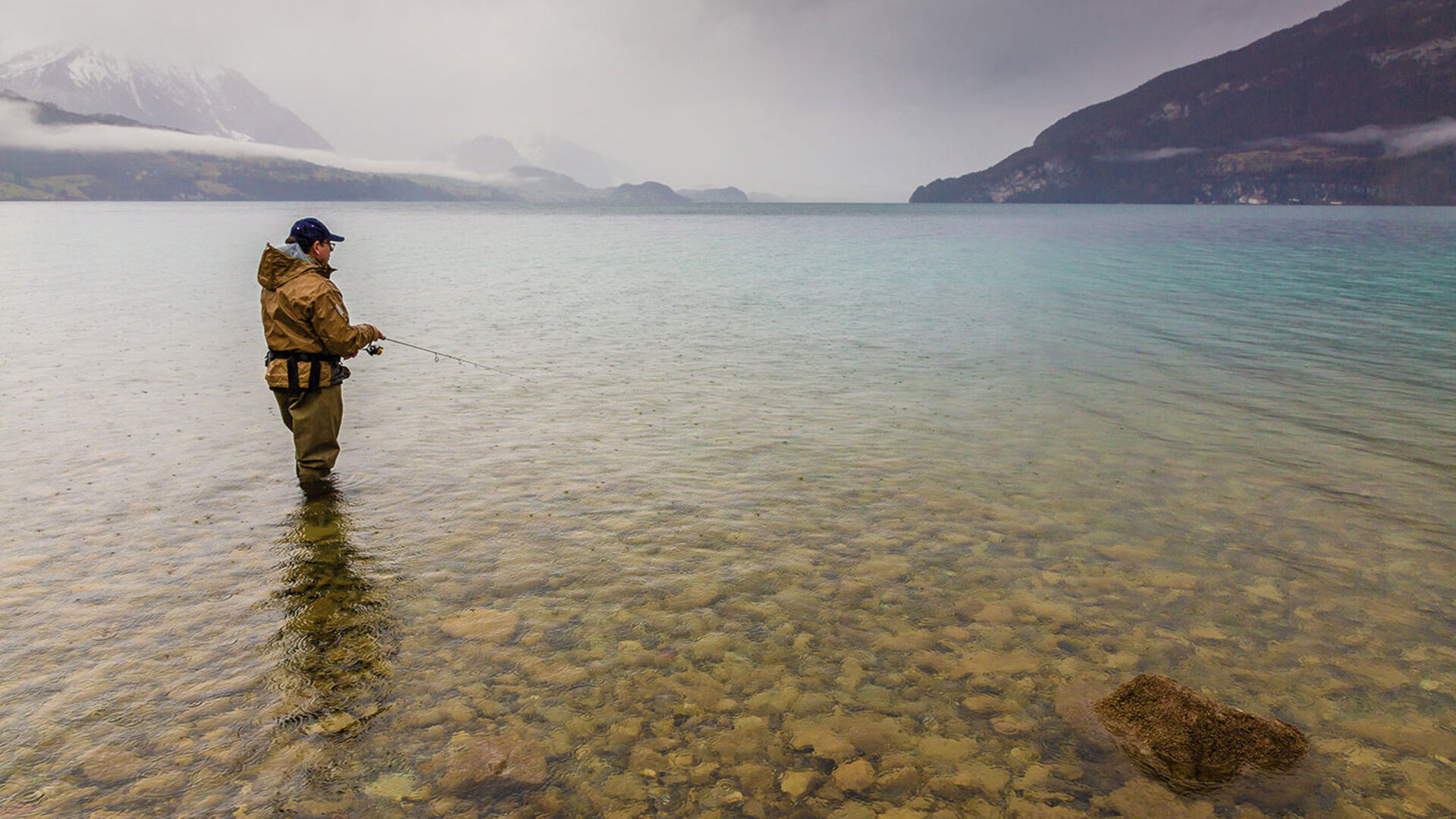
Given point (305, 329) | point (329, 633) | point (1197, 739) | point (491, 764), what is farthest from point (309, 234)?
point (1197, 739)

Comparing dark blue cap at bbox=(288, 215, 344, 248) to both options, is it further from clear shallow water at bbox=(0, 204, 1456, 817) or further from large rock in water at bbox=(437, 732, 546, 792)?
large rock in water at bbox=(437, 732, 546, 792)

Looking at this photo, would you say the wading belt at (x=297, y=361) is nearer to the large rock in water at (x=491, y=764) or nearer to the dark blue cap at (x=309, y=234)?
the dark blue cap at (x=309, y=234)

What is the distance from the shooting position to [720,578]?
8.56 m

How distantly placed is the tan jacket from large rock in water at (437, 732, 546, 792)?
618 cm

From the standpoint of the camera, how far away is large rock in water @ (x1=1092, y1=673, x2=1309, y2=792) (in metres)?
5.60

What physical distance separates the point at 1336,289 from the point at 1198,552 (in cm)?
3847

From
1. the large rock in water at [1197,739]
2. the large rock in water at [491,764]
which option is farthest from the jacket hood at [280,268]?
the large rock in water at [1197,739]

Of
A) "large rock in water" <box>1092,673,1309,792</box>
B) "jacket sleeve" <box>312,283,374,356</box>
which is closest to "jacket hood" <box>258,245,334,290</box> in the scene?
"jacket sleeve" <box>312,283,374,356</box>

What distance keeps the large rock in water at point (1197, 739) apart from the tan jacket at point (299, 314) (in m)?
9.50

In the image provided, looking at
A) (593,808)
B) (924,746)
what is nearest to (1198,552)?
(924,746)

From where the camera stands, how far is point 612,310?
3125 cm

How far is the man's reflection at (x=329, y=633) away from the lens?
242 inches

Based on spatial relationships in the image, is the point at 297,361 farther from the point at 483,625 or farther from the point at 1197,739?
the point at 1197,739

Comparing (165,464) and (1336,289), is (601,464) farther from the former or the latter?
(1336,289)
